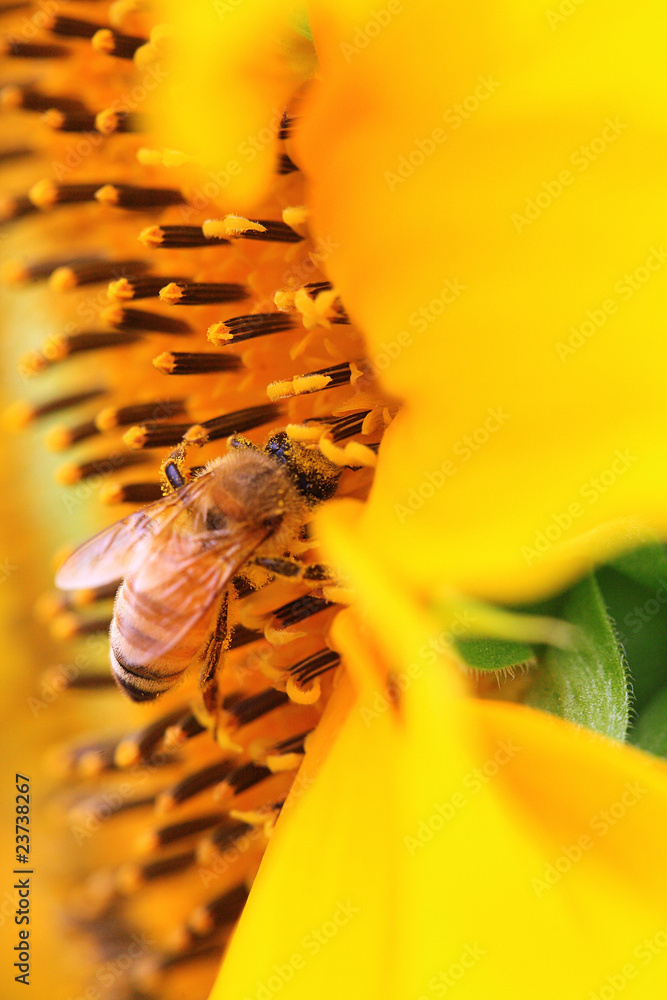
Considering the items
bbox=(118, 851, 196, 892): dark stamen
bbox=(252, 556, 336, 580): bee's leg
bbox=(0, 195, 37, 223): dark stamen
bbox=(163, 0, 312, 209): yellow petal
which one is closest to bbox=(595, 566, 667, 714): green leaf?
bbox=(252, 556, 336, 580): bee's leg

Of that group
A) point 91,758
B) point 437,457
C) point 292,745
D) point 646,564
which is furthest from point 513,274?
point 91,758

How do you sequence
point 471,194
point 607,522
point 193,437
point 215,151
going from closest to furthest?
point 607,522, point 471,194, point 215,151, point 193,437

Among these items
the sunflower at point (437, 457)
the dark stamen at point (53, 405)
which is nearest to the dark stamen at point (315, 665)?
the sunflower at point (437, 457)

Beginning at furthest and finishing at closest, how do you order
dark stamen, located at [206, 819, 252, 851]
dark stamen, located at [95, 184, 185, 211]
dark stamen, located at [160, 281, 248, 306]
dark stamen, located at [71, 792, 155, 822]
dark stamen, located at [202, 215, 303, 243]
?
dark stamen, located at [71, 792, 155, 822], dark stamen, located at [206, 819, 252, 851], dark stamen, located at [95, 184, 185, 211], dark stamen, located at [160, 281, 248, 306], dark stamen, located at [202, 215, 303, 243]

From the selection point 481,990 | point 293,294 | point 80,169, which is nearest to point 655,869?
point 481,990

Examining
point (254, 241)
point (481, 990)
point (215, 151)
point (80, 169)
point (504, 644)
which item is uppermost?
point (80, 169)

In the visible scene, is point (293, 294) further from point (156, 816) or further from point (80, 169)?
point (156, 816)

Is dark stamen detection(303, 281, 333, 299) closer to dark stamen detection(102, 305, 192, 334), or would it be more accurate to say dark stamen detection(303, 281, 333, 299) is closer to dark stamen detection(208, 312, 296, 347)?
dark stamen detection(208, 312, 296, 347)
